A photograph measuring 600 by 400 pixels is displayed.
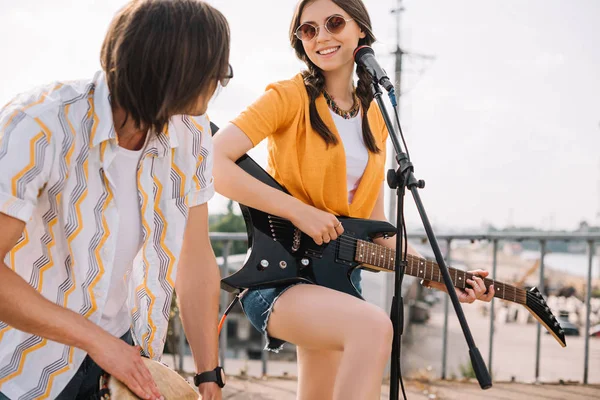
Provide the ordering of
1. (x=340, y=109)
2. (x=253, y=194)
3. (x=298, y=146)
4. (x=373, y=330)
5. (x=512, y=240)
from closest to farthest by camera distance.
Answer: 1. (x=373, y=330)
2. (x=253, y=194)
3. (x=298, y=146)
4. (x=340, y=109)
5. (x=512, y=240)

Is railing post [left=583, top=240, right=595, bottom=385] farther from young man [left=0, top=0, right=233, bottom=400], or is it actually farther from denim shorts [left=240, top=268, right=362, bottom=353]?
young man [left=0, top=0, right=233, bottom=400]

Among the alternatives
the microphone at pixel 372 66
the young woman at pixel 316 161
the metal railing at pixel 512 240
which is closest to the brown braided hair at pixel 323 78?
the young woman at pixel 316 161

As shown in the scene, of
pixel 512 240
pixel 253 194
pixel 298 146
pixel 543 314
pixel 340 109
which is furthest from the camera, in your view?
pixel 512 240

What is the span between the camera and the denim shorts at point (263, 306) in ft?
6.29

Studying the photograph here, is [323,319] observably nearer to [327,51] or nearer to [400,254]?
[400,254]

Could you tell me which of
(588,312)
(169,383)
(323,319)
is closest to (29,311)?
(169,383)

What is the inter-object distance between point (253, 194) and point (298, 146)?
0.26 meters

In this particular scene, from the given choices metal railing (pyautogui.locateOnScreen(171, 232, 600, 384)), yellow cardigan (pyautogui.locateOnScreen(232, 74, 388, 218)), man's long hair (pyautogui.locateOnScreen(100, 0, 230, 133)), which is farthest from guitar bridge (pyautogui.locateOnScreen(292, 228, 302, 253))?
metal railing (pyautogui.locateOnScreen(171, 232, 600, 384))

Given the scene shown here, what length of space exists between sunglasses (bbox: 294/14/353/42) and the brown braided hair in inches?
2.0

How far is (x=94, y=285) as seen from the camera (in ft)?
4.18

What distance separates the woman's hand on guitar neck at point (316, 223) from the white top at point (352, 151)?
216 mm

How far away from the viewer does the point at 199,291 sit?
1.58m

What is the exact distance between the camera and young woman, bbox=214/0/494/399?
1.84 meters

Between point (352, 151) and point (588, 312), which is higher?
point (352, 151)
